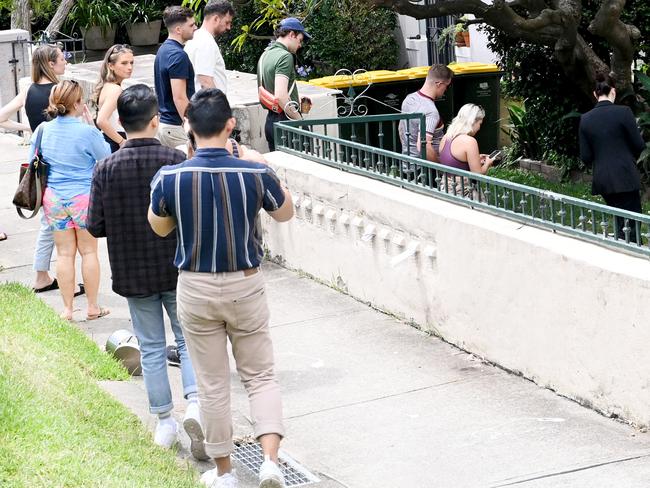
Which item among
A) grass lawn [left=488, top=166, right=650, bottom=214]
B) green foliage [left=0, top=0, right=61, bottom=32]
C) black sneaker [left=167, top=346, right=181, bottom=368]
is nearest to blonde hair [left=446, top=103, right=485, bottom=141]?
black sneaker [left=167, top=346, right=181, bottom=368]

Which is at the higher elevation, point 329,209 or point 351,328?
point 329,209

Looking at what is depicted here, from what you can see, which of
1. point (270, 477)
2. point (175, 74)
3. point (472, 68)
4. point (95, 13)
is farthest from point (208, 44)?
point (95, 13)

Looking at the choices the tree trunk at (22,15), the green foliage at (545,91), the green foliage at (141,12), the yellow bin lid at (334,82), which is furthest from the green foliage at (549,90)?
the green foliage at (141,12)

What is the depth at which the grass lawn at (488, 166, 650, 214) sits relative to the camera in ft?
40.2

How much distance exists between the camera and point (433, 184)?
8258 millimetres

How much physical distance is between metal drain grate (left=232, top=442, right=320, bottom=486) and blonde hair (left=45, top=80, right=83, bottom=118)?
276cm

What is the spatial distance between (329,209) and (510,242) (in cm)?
231

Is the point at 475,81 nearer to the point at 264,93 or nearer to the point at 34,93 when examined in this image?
the point at 264,93

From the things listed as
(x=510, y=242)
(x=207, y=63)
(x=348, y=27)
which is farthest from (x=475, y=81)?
(x=510, y=242)

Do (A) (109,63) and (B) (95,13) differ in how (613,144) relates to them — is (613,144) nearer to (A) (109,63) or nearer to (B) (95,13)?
(A) (109,63)

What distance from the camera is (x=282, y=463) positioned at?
594cm

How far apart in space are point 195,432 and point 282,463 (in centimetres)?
46

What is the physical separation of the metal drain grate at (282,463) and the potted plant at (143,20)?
1923 centimetres

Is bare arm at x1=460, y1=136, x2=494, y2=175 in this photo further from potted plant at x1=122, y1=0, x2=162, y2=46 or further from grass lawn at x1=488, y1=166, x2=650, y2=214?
potted plant at x1=122, y1=0, x2=162, y2=46
